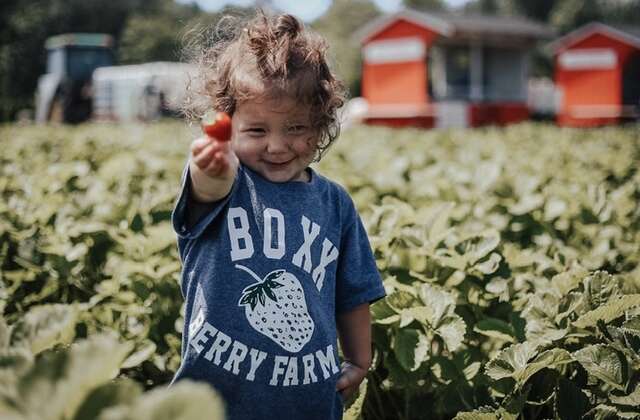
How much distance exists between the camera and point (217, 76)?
1.73m

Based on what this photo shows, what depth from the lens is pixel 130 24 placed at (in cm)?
4709

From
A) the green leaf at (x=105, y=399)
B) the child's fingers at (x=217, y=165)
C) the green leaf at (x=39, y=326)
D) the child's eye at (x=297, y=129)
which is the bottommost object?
the green leaf at (x=105, y=399)

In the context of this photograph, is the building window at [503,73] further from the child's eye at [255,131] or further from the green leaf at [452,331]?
the child's eye at [255,131]

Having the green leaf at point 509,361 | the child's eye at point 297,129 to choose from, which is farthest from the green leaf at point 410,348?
the child's eye at point 297,129

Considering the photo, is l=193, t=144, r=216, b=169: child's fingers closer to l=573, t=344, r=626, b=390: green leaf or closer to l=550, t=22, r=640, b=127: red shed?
l=573, t=344, r=626, b=390: green leaf

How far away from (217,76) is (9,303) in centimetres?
120

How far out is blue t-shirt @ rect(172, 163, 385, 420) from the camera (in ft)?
4.96

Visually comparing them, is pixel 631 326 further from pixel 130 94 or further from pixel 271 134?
pixel 130 94

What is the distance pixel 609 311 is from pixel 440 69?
22.5 meters

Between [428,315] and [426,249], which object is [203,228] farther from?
[426,249]

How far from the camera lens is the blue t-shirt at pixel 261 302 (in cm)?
151

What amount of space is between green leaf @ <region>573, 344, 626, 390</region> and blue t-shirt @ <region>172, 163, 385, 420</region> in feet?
1.76

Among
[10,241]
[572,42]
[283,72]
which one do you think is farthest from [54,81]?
[283,72]

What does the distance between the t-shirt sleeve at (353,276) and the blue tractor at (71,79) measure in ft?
57.1
